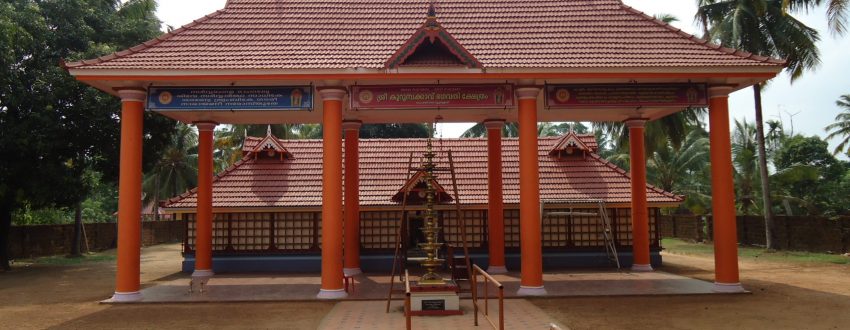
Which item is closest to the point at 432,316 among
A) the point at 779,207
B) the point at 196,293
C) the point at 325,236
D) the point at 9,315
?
the point at 325,236

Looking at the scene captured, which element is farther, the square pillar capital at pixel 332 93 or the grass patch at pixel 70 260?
the grass patch at pixel 70 260

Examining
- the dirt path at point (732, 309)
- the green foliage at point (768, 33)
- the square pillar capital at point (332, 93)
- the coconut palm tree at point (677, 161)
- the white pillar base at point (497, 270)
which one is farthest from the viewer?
the coconut palm tree at point (677, 161)

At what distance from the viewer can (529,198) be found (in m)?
11.4

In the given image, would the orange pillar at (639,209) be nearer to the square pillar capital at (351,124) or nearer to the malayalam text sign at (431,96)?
the malayalam text sign at (431,96)

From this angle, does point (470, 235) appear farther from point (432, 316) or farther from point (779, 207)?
point (779, 207)

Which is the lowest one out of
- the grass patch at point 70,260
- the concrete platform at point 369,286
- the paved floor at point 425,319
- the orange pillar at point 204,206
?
the grass patch at point 70,260

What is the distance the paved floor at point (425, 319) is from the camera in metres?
8.84

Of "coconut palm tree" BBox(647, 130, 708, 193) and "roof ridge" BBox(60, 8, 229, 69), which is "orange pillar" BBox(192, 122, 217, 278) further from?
"coconut palm tree" BBox(647, 130, 708, 193)

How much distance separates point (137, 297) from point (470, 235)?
29.5ft

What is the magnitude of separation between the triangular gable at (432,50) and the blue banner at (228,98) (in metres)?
2.08

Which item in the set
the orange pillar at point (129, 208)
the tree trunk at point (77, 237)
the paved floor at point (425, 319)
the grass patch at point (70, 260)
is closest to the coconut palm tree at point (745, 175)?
the paved floor at point (425, 319)

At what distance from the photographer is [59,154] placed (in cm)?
1702

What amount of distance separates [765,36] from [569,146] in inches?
388

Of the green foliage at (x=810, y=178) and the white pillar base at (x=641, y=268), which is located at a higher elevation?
the green foliage at (x=810, y=178)
